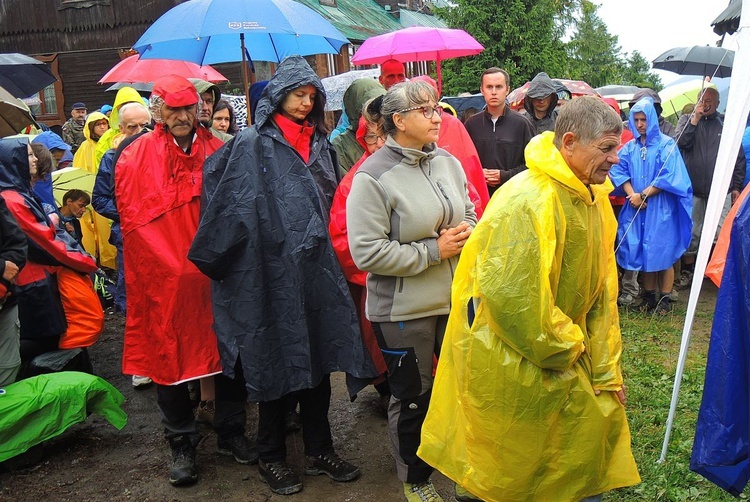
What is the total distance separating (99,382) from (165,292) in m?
0.89

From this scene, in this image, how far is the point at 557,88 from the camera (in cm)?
656

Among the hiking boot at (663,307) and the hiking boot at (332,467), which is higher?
the hiking boot at (332,467)

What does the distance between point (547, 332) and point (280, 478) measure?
1933 millimetres

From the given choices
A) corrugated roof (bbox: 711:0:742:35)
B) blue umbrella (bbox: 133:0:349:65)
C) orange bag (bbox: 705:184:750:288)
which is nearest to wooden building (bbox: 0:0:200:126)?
blue umbrella (bbox: 133:0:349:65)

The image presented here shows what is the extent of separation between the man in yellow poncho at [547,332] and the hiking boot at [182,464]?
1768 millimetres

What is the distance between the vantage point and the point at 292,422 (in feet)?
15.3

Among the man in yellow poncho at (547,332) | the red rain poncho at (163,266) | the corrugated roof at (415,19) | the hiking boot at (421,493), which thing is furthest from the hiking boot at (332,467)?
the corrugated roof at (415,19)

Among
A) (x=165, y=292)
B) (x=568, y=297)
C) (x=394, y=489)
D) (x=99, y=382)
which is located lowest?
(x=394, y=489)

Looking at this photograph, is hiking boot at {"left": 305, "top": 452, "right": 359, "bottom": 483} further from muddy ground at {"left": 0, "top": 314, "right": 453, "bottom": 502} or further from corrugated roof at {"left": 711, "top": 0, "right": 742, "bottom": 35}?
corrugated roof at {"left": 711, "top": 0, "right": 742, "bottom": 35}

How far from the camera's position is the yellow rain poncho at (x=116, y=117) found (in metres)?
6.92

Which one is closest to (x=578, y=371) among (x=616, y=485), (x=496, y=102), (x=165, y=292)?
(x=616, y=485)

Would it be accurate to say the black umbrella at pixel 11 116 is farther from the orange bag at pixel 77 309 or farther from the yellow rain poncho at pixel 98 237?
the yellow rain poncho at pixel 98 237

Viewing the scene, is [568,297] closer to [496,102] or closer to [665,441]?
[665,441]

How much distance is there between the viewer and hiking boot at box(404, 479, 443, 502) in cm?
347
